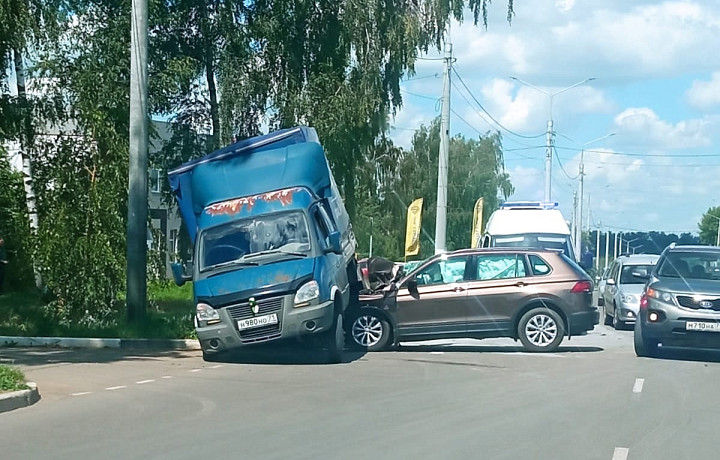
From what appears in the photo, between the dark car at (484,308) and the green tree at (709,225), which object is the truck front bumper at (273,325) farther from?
the green tree at (709,225)

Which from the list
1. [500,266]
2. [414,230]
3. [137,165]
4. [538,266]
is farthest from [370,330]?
[414,230]

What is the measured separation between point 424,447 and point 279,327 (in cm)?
661

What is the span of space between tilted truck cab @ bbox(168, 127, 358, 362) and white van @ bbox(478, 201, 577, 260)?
8750 mm

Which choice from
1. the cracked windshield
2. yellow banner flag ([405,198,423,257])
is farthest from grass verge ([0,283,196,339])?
Result: yellow banner flag ([405,198,423,257])

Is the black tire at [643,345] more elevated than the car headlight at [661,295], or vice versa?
the car headlight at [661,295]

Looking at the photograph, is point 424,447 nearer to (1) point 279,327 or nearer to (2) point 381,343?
(1) point 279,327

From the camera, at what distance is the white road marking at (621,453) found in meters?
8.62

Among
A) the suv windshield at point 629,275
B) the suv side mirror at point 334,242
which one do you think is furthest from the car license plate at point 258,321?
the suv windshield at point 629,275

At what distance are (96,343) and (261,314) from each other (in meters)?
4.40

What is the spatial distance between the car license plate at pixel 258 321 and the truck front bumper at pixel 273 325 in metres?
0.04

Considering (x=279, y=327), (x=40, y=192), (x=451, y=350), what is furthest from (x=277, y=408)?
(x=40, y=192)

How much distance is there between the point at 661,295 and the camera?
53.8ft

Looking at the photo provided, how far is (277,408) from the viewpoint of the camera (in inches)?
437

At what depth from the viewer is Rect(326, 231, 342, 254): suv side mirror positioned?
53.5ft
